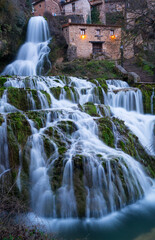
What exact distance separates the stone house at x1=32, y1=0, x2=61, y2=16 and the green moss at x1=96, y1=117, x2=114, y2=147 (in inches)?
1387

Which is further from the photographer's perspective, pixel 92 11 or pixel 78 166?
pixel 92 11

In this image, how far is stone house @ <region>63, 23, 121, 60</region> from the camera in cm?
2888

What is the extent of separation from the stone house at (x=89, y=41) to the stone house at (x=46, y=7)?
1191cm

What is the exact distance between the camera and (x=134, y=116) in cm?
1201

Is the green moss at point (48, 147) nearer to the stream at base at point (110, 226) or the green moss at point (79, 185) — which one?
the green moss at point (79, 185)

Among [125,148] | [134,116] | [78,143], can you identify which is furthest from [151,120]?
[78,143]

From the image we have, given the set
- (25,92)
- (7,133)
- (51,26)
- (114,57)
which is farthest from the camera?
(114,57)

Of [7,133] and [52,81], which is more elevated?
[52,81]

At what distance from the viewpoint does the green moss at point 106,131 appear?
8.13 m

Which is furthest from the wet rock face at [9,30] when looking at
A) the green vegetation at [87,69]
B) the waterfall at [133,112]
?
the waterfall at [133,112]

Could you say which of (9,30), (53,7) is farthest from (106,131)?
(53,7)

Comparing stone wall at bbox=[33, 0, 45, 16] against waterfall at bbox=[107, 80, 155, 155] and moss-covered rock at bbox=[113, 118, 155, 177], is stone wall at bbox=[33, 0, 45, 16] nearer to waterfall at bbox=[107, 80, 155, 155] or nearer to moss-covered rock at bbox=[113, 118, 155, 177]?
waterfall at bbox=[107, 80, 155, 155]

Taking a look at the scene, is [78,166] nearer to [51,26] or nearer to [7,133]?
[7,133]

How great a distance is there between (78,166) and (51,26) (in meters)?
23.5
